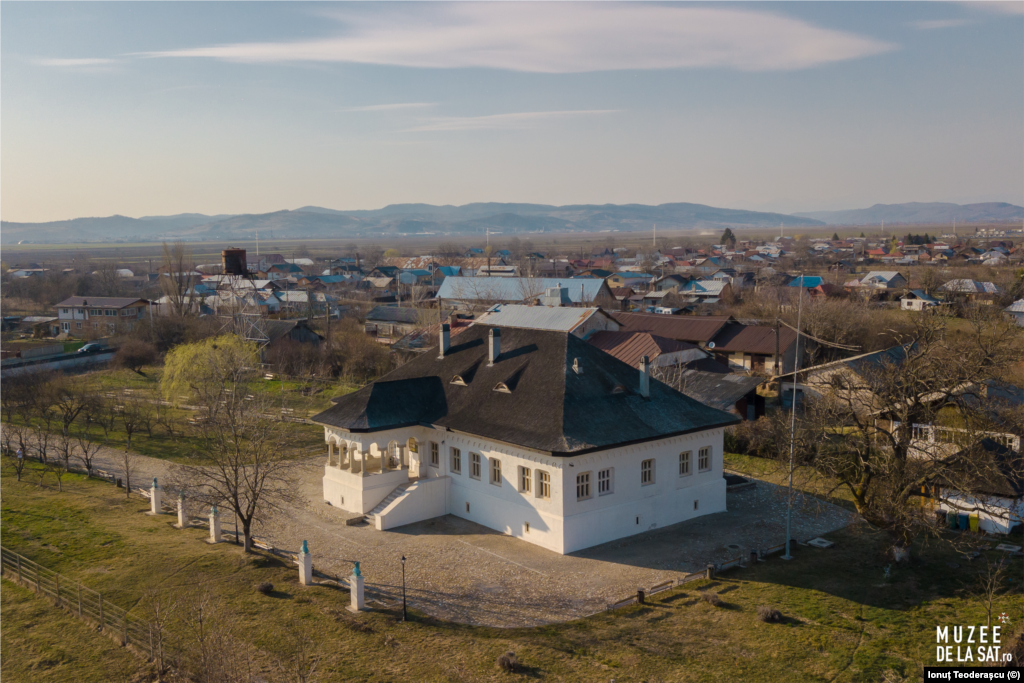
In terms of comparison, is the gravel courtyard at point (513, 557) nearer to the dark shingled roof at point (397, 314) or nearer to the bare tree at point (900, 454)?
the bare tree at point (900, 454)

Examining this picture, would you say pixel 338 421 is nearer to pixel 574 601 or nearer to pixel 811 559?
pixel 574 601

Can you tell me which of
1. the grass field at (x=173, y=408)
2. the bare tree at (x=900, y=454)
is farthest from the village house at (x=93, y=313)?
the bare tree at (x=900, y=454)

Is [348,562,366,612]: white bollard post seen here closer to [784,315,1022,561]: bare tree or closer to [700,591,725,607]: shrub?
[700,591,725,607]: shrub

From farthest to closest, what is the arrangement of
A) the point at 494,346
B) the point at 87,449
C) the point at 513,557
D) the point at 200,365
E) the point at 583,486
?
the point at 200,365 → the point at 87,449 → the point at 494,346 → the point at 583,486 → the point at 513,557

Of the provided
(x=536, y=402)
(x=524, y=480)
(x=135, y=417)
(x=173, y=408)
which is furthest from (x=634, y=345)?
(x=173, y=408)

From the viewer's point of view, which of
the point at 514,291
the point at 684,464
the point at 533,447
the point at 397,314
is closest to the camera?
the point at 533,447

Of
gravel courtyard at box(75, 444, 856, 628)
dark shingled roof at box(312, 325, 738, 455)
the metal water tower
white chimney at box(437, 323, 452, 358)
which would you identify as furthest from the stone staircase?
→ the metal water tower

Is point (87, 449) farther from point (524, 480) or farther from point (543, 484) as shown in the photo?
point (543, 484)

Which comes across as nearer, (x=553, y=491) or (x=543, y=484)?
(x=553, y=491)
